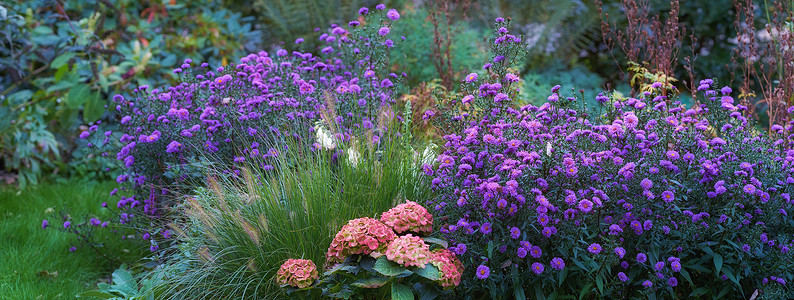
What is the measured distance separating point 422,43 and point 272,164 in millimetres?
2988

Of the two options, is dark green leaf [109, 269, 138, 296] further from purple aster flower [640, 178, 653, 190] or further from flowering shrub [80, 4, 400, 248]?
purple aster flower [640, 178, 653, 190]

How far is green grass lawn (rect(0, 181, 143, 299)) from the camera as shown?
10.4 ft

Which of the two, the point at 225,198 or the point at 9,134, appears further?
the point at 9,134

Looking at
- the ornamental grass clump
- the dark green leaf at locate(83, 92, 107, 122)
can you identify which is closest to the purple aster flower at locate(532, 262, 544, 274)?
the ornamental grass clump

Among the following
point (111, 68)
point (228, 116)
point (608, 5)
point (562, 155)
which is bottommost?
point (608, 5)

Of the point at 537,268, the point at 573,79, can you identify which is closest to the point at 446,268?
the point at 537,268

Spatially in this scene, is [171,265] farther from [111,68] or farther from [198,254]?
[111,68]

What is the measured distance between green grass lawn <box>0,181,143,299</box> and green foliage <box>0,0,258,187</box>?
0.48 meters

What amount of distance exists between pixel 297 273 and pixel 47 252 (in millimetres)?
1983

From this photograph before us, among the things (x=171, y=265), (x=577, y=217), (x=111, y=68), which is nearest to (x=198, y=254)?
(x=171, y=265)

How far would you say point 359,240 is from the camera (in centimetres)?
238

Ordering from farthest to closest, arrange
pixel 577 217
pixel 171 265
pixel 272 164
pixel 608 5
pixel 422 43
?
pixel 608 5 → pixel 422 43 → pixel 272 164 → pixel 171 265 → pixel 577 217

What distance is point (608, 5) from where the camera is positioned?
7750mm

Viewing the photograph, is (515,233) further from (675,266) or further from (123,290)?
(123,290)
